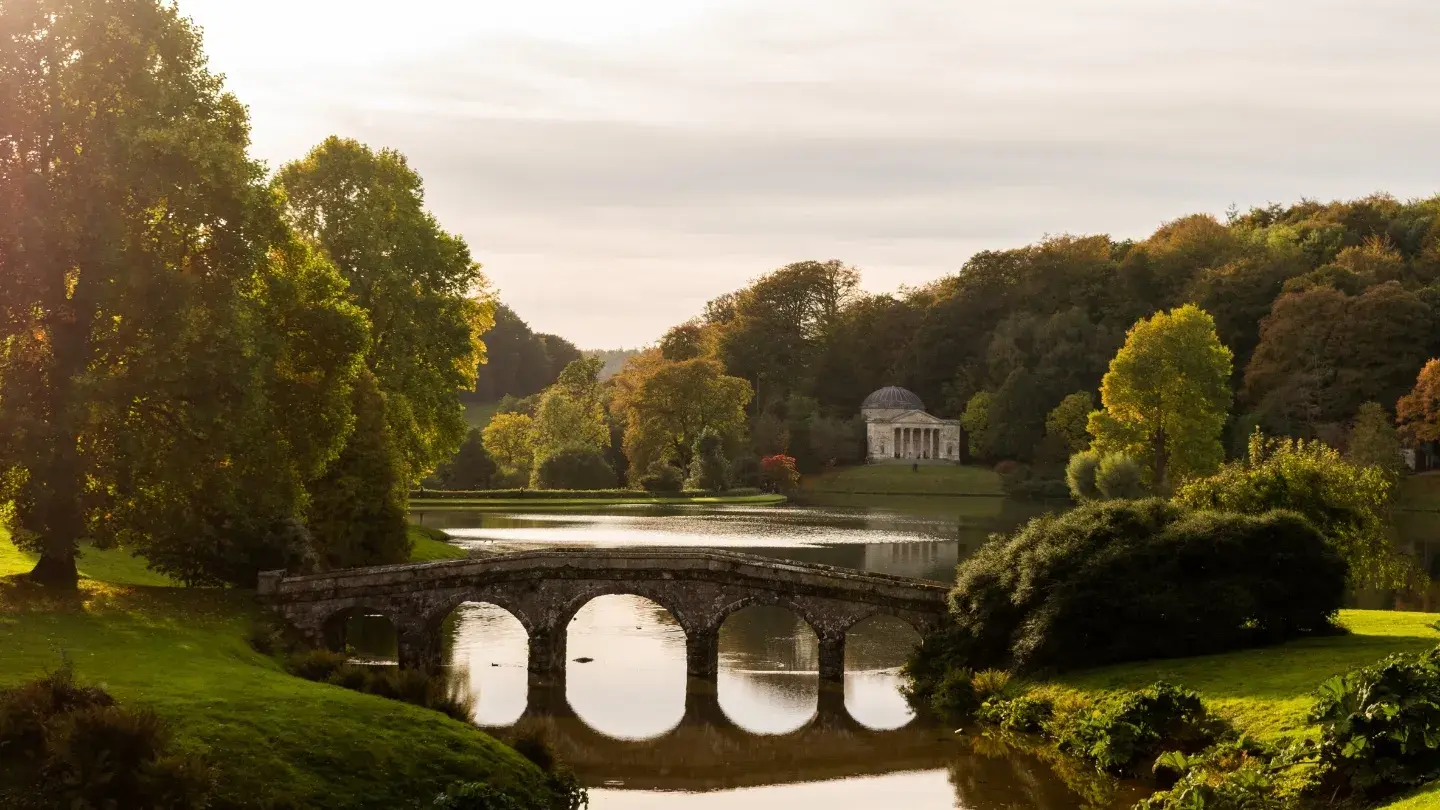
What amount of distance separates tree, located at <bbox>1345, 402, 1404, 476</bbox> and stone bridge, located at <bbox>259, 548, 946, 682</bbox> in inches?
2450

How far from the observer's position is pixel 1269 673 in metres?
35.2

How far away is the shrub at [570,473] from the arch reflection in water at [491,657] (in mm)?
63565

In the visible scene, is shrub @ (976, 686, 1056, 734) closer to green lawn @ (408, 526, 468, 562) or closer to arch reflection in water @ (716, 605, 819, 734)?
arch reflection in water @ (716, 605, 819, 734)

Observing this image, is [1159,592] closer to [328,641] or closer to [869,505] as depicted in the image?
[328,641]

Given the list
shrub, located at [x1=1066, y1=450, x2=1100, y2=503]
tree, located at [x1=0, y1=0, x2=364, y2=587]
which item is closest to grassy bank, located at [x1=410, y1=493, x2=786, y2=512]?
shrub, located at [x1=1066, y1=450, x2=1100, y2=503]

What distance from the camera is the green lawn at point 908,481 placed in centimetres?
13862

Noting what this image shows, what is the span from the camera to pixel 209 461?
40344 mm

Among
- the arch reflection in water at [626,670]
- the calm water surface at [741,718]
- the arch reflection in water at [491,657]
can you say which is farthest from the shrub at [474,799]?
the arch reflection in water at [491,657]

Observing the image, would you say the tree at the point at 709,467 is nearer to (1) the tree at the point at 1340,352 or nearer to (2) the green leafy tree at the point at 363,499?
(1) the tree at the point at 1340,352

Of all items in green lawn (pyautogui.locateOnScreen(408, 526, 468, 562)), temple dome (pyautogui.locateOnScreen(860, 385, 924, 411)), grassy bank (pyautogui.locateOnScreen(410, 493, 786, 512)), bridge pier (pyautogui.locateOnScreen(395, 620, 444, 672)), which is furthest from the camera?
temple dome (pyautogui.locateOnScreen(860, 385, 924, 411))

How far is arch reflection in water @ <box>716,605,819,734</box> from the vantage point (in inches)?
1634

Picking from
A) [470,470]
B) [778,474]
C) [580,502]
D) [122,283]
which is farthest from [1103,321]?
[122,283]

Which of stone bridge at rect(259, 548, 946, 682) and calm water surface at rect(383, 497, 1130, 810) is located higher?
stone bridge at rect(259, 548, 946, 682)

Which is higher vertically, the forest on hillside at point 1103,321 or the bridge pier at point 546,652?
the forest on hillside at point 1103,321
